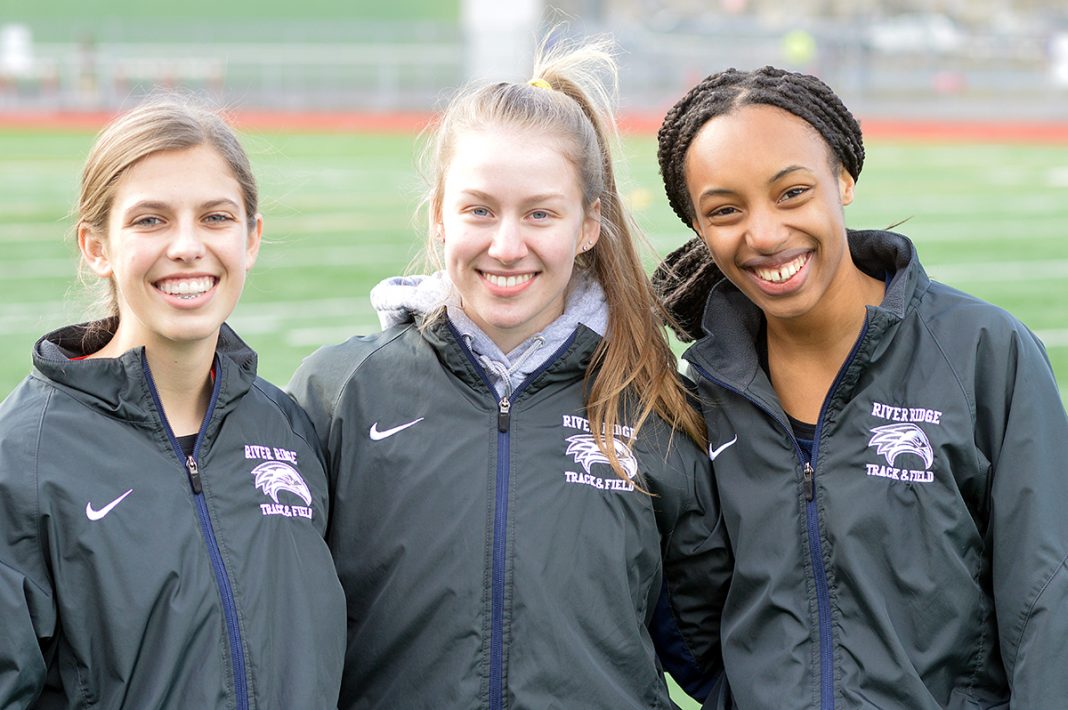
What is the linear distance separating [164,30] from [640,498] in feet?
93.0

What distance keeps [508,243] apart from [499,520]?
532 millimetres

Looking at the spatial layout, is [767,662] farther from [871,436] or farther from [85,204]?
[85,204]

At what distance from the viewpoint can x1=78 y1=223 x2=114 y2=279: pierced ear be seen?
8.75ft

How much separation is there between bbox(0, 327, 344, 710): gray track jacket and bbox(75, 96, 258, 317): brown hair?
0.24m

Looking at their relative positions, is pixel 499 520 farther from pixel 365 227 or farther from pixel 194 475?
pixel 365 227

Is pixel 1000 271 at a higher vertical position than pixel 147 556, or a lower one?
→ higher

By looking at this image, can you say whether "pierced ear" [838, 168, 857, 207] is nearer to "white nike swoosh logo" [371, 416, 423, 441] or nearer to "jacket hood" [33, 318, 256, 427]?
"white nike swoosh logo" [371, 416, 423, 441]

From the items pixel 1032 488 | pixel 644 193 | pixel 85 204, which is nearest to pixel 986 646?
pixel 1032 488

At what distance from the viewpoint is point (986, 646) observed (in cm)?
273

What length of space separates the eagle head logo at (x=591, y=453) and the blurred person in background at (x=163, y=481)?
49 cm

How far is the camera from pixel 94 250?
269cm

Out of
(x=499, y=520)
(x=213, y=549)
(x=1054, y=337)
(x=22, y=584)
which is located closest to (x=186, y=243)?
(x=213, y=549)

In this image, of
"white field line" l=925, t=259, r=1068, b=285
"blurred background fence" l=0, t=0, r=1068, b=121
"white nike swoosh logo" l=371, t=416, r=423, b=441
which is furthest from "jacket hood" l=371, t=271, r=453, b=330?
"blurred background fence" l=0, t=0, r=1068, b=121

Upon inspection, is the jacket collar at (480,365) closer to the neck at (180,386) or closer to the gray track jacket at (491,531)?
the gray track jacket at (491,531)
